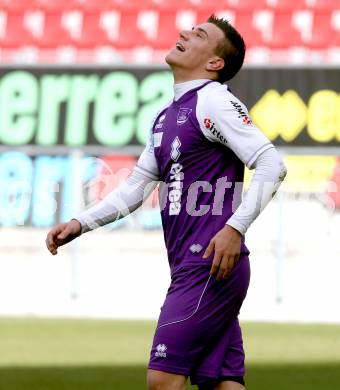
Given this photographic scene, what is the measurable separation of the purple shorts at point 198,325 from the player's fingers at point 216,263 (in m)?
0.10

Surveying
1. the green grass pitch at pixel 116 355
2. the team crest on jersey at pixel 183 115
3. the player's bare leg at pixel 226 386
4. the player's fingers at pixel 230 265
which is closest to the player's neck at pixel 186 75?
the team crest on jersey at pixel 183 115

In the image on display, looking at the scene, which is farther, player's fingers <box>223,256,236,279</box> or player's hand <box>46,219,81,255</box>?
player's hand <box>46,219,81,255</box>

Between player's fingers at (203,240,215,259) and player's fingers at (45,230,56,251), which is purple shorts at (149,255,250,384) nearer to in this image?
player's fingers at (203,240,215,259)

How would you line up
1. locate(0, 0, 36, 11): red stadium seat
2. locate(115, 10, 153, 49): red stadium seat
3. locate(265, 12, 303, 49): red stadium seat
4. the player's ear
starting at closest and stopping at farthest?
1. the player's ear
2. locate(265, 12, 303, 49): red stadium seat
3. locate(115, 10, 153, 49): red stadium seat
4. locate(0, 0, 36, 11): red stadium seat

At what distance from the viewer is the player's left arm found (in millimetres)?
3766

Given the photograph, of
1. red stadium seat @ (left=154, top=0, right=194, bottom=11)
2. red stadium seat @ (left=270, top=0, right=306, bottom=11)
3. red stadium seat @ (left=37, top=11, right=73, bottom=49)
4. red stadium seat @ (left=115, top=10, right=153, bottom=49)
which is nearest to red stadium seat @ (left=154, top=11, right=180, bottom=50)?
red stadium seat @ (left=154, top=0, right=194, bottom=11)

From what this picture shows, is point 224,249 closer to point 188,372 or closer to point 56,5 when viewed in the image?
point 188,372

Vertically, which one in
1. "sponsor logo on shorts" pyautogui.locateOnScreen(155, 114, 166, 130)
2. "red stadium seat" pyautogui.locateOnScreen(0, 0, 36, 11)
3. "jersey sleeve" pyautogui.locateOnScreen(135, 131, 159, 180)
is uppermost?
"red stadium seat" pyautogui.locateOnScreen(0, 0, 36, 11)

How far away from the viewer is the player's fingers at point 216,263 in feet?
12.3

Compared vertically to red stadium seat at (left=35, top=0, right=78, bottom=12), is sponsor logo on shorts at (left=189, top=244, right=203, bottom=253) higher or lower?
lower

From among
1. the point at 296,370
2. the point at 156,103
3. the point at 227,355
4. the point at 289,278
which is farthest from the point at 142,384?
the point at 289,278

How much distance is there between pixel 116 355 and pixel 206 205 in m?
5.12

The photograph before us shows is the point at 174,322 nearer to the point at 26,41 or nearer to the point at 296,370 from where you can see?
the point at 296,370

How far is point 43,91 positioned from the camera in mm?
13711
